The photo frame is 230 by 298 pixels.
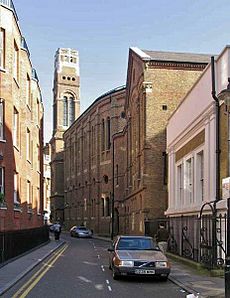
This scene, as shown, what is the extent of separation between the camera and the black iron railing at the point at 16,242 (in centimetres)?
2055

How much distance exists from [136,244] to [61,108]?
92012 mm

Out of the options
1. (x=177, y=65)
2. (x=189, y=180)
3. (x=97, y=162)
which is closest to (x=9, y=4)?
(x=189, y=180)

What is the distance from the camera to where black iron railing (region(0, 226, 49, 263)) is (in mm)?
20547

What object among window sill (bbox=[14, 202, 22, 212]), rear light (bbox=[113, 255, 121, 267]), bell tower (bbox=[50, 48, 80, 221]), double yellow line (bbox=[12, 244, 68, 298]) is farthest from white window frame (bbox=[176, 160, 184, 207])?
bell tower (bbox=[50, 48, 80, 221])

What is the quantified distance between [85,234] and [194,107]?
39515 mm

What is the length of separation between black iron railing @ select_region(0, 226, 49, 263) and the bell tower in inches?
2616

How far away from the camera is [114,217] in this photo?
61.6 m

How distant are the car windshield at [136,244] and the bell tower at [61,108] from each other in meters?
82.1

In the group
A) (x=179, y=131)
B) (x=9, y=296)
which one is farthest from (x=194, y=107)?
(x=9, y=296)

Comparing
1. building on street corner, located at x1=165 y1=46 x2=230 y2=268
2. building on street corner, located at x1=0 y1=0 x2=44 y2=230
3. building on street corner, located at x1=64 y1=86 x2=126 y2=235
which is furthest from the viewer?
building on street corner, located at x1=64 y1=86 x2=126 y2=235

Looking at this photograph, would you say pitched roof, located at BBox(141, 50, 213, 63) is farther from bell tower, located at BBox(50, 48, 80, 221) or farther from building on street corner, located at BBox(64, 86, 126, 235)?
bell tower, located at BBox(50, 48, 80, 221)

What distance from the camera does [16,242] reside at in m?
23.9

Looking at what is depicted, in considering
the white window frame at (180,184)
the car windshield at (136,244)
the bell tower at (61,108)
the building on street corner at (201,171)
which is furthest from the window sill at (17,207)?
the bell tower at (61,108)

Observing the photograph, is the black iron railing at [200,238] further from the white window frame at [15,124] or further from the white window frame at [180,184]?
the white window frame at [15,124]
